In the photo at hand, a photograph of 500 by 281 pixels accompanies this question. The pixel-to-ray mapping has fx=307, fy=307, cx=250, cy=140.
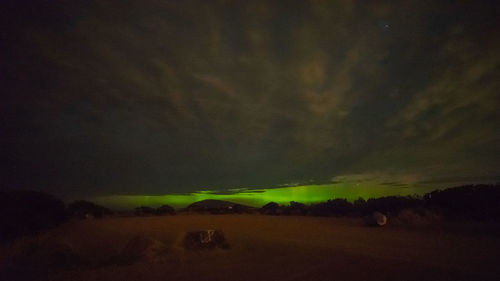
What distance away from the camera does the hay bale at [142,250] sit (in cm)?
835

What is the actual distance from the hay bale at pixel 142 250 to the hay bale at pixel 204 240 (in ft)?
2.85

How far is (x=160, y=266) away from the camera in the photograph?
7660mm

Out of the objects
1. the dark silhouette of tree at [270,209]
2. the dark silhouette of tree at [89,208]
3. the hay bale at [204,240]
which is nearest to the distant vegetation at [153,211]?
the dark silhouette of tree at [89,208]

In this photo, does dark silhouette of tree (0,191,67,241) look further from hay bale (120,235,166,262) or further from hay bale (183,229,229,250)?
hay bale (183,229,229,250)

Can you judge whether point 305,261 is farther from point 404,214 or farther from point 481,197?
point 481,197

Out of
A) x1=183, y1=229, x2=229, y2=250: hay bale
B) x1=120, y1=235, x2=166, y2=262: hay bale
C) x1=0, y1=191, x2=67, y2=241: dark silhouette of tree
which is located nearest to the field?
x1=120, y1=235, x2=166, y2=262: hay bale

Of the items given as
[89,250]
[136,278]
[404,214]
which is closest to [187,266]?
[136,278]

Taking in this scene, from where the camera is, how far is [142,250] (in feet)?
28.7

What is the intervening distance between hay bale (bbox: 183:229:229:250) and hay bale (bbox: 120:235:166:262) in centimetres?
87

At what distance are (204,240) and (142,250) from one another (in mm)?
1880

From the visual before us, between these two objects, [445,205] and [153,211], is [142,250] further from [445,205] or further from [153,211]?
[153,211]

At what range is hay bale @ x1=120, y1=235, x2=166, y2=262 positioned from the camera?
835cm

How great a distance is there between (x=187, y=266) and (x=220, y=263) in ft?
2.75

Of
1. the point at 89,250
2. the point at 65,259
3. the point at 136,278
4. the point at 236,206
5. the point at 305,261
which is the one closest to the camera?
the point at 136,278
